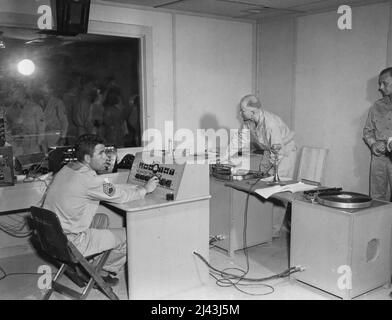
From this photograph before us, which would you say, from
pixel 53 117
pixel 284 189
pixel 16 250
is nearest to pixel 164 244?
pixel 284 189

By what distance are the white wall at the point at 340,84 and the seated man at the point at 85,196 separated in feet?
8.72

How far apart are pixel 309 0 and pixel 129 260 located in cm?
316

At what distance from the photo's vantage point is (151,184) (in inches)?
133

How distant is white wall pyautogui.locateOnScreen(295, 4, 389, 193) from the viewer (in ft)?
15.2

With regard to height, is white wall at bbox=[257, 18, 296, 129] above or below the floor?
above

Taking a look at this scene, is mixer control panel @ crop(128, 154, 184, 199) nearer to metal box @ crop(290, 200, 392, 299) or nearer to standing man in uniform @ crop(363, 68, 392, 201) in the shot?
metal box @ crop(290, 200, 392, 299)

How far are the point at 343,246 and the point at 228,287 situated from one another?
0.96 meters

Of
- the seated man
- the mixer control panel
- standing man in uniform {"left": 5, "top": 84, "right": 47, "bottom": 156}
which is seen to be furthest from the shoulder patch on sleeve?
standing man in uniform {"left": 5, "top": 84, "right": 47, "bottom": 156}

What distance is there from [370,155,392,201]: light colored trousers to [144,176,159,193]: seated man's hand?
2.34 meters

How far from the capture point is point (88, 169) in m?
3.21

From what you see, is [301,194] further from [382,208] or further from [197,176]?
[197,176]

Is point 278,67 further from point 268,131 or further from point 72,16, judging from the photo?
point 72,16

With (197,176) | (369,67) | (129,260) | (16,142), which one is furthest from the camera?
(369,67)
